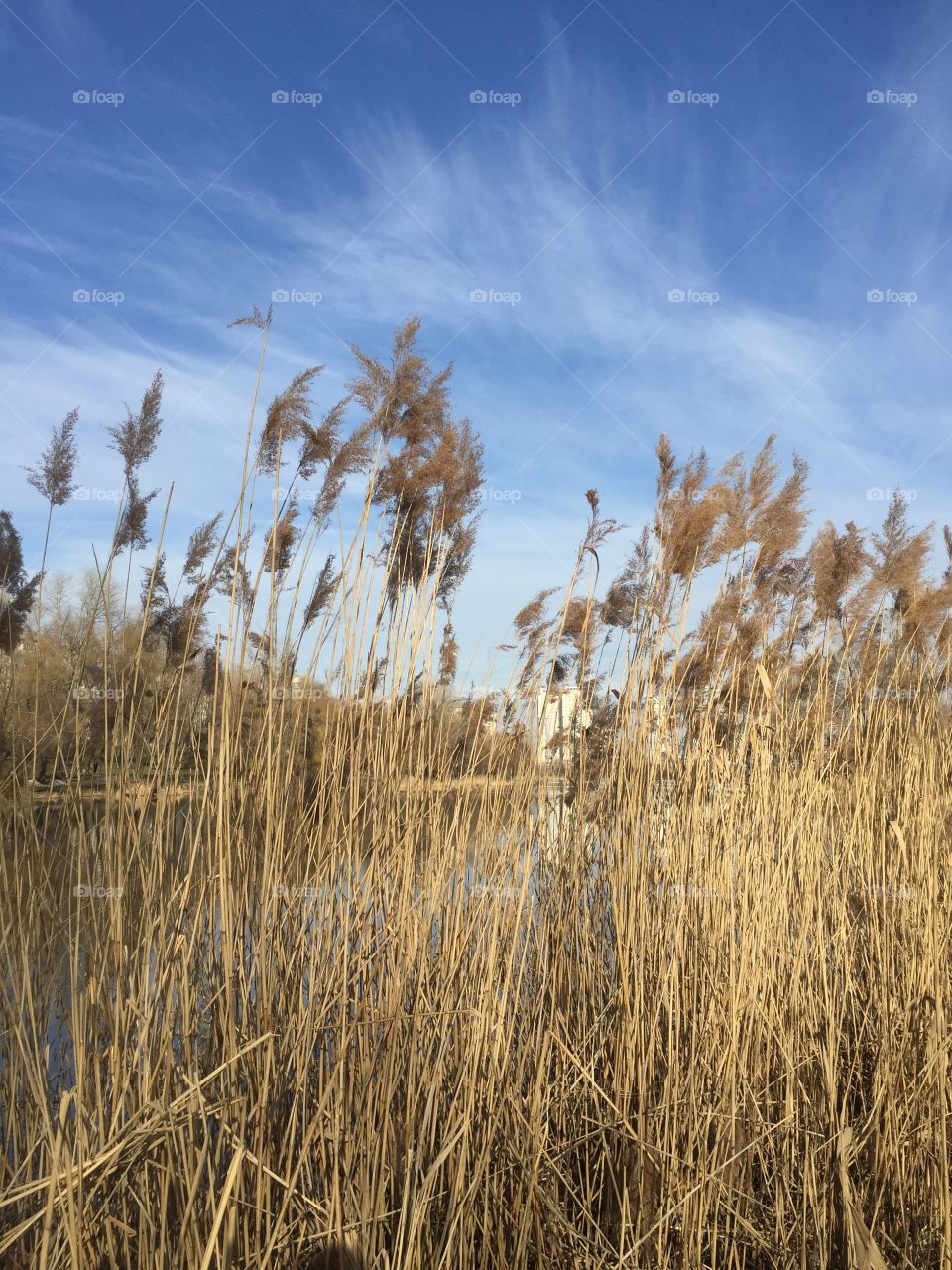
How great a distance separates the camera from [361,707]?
1700 millimetres

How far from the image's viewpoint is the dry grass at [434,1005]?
3.64 ft

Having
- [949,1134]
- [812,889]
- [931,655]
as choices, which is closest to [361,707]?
[812,889]

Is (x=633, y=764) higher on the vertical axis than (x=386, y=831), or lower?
higher

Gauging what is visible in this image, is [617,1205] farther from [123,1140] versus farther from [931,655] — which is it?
[931,655]

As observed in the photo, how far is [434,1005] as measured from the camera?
1.38 meters

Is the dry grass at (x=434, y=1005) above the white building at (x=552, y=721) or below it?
below

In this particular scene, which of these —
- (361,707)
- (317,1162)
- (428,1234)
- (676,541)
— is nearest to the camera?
(428,1234)

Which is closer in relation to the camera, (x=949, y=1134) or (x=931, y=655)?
(x=949, y=1134)

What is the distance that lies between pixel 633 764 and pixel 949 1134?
2.87 feet

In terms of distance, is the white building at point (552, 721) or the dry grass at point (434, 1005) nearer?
the dry grass at point (434, 1005)

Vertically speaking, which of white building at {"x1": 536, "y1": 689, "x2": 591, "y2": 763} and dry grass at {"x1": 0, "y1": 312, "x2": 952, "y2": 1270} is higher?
white building at {"x1": 536, "y1": 689, "x2": 591, "y2": 763}

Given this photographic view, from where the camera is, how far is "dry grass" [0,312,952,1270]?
1110 millimetres

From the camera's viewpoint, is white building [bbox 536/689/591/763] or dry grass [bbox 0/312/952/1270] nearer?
dry grass [bbox 0/312/952/1270]

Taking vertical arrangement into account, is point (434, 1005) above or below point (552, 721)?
below
